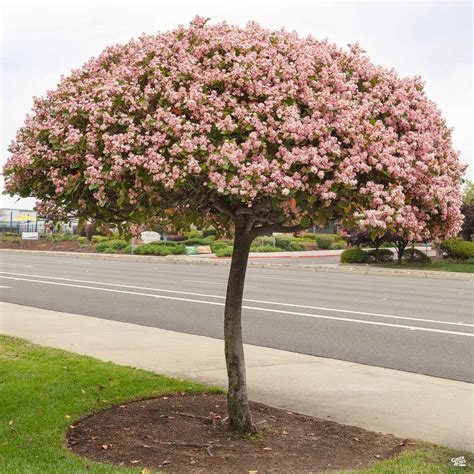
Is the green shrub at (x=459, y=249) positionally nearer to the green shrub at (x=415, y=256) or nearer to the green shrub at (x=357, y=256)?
the green shrub at (x=415, y=256)

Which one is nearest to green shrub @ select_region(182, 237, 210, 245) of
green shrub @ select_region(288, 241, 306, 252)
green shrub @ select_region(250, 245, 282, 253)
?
green shrub @ select_region(250, 245, 282, 253)

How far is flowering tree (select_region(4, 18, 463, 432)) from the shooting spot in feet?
15.9

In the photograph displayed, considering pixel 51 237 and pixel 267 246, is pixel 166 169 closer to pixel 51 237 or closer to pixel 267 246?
pixel 267 246

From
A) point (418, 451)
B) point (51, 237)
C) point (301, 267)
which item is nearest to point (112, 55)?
point (418, 451)

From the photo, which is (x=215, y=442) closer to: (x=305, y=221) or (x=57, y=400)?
(x=57, y=400)

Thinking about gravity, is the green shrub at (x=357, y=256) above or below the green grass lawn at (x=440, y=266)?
above

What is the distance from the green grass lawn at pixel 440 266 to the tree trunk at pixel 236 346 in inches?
975

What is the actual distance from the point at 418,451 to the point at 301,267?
25837 mm

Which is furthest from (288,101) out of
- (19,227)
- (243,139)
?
(19,227)

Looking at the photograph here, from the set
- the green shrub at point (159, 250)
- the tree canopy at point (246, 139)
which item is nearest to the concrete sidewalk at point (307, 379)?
the tree canopy at point (246, 139)

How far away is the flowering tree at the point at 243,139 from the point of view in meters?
4.85

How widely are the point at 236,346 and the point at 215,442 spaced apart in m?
0.81

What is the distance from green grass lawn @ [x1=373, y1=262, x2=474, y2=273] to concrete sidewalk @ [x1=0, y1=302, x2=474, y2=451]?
20425mm
